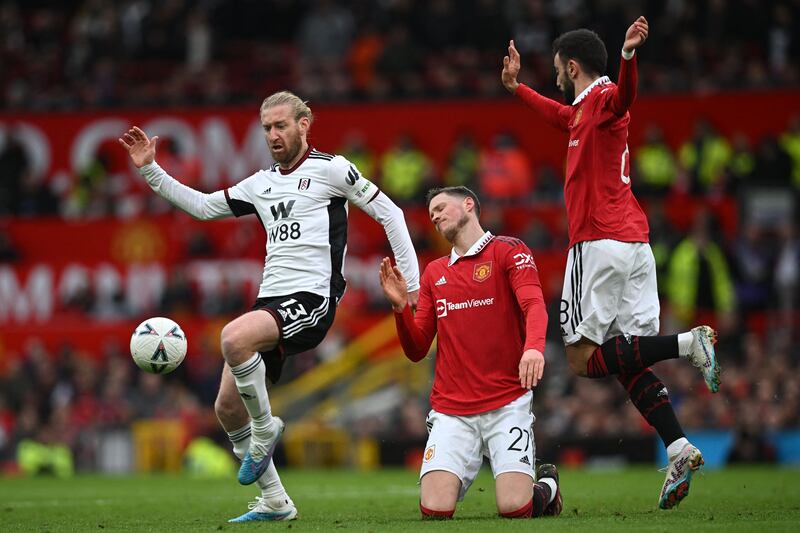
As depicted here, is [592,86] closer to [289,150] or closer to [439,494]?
[289,150]

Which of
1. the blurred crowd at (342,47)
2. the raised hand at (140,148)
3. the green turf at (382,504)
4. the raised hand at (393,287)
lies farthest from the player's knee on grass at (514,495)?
the blurred crowd at (342,47)

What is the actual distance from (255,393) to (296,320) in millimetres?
534

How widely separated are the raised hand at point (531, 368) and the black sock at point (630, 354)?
938 mm

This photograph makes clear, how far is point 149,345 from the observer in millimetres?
8547

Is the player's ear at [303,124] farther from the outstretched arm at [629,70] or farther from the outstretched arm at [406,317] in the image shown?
the outstretched arm at [629,70]

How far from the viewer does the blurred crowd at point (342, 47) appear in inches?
827

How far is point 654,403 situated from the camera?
8.27 m

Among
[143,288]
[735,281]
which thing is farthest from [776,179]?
[143,288]

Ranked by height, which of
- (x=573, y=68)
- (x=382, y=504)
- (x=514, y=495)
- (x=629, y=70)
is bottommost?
(x=382, y=504)

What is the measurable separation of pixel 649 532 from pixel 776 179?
41.6ft

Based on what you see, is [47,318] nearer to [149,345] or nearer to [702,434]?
[702,434]

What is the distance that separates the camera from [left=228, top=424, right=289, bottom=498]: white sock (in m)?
8.59

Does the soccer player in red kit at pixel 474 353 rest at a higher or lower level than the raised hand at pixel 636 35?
lower

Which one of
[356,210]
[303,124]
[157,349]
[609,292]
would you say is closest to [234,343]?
[157,349]
